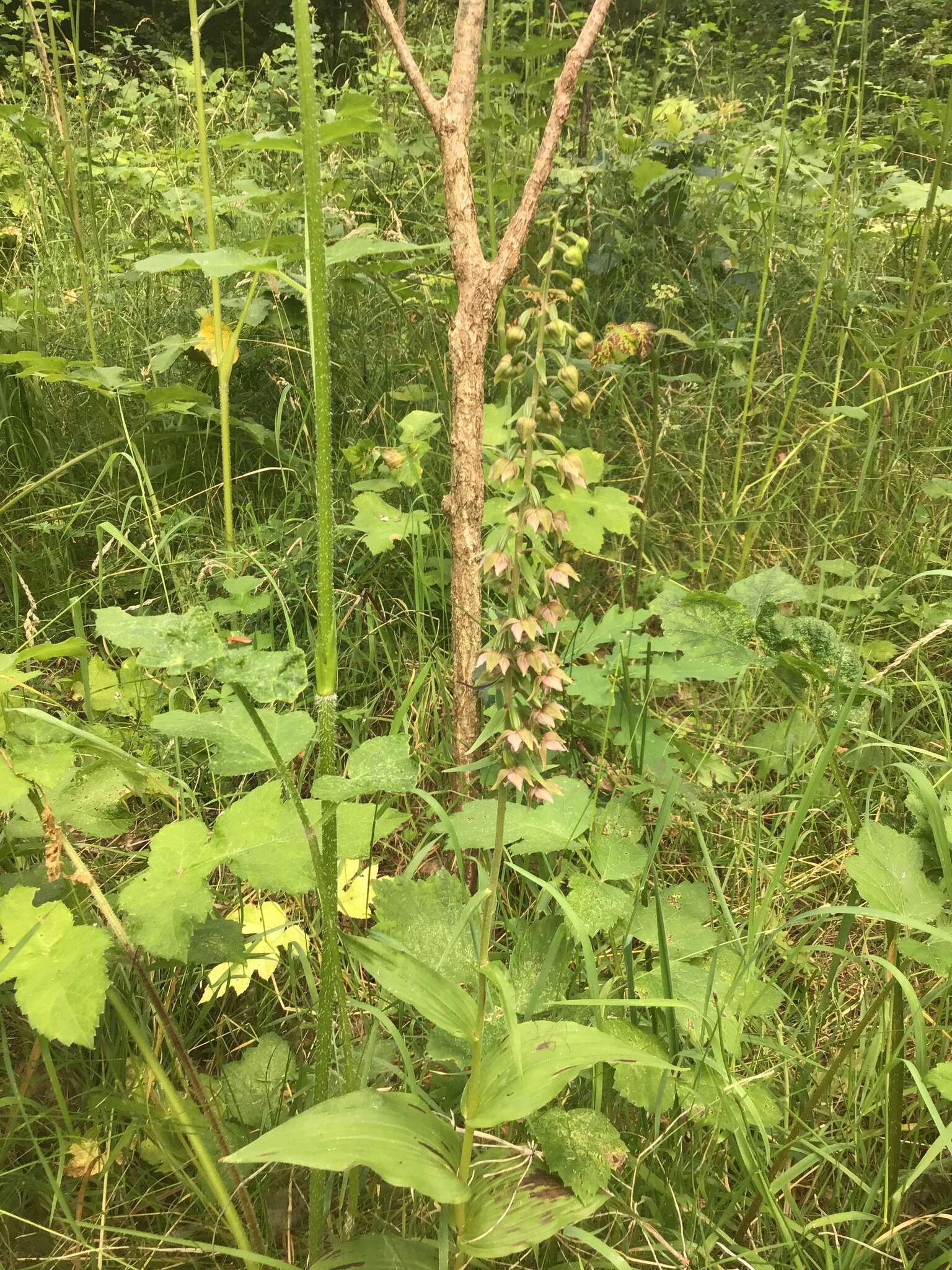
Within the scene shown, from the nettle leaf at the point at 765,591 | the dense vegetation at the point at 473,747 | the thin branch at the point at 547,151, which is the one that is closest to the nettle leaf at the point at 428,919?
the dense vegetation at the point at 473,747

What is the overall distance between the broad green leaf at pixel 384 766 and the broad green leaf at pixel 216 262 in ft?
2.92

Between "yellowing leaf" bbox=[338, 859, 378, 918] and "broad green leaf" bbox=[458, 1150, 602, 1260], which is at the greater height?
"broad green leaf" bbox=[458, 1150, 602, 1260]

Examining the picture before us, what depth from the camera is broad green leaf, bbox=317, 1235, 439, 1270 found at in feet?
3.47

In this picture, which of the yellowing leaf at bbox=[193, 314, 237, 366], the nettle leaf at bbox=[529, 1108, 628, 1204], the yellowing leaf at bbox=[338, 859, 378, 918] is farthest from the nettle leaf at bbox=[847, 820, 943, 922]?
the yellowing leaf at bbox=[193, 314, 237, 366]

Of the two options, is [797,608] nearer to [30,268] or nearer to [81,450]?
[81,450]

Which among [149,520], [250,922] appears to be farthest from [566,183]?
A: [250,922]

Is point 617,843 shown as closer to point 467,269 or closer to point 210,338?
point 467,269

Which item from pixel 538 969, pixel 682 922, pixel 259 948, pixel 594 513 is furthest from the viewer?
pixel 594 513

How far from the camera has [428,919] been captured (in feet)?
4.41

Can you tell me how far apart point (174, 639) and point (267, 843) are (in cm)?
36

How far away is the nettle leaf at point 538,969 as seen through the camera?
128cm

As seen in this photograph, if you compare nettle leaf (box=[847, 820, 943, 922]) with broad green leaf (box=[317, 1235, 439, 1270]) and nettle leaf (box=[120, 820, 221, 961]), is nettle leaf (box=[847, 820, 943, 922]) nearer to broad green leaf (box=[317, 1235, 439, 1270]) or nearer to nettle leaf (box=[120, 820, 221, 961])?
broad green leaf (box=[317, 1235, 439, 1270])

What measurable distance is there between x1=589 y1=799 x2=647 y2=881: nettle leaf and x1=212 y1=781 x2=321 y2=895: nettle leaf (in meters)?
0.48

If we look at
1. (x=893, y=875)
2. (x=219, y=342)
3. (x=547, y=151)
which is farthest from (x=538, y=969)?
(x=219, y=342)
